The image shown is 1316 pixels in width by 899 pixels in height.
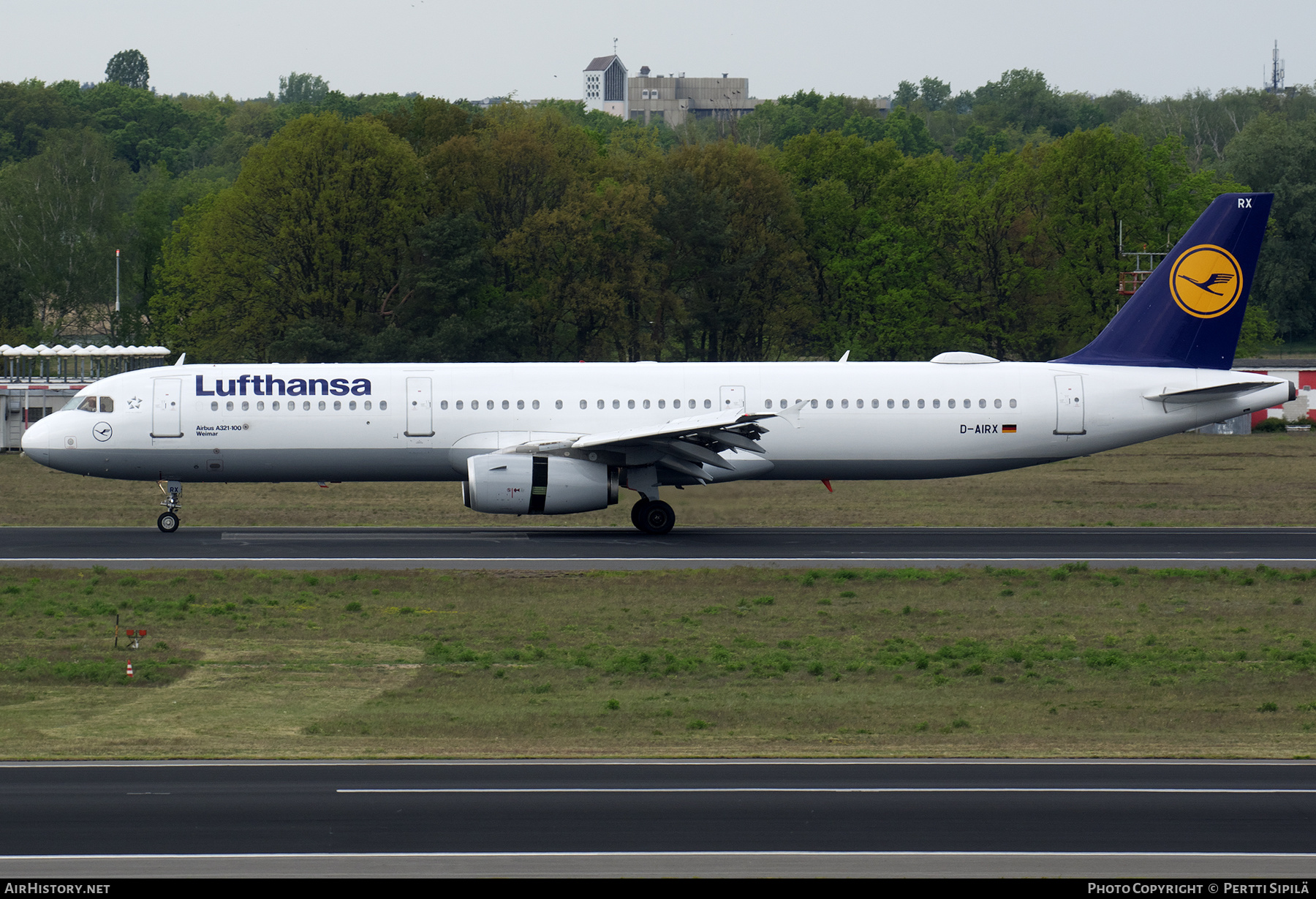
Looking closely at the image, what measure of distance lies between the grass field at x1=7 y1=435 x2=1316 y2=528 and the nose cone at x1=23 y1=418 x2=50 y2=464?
3.96 metres

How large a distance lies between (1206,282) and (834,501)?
12.6m

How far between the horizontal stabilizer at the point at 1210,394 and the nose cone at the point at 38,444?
2654cm

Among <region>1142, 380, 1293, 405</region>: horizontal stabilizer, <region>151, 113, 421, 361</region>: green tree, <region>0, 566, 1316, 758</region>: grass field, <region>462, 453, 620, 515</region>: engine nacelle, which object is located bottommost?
<region>0, 566, 1316, 758</region>: grass field

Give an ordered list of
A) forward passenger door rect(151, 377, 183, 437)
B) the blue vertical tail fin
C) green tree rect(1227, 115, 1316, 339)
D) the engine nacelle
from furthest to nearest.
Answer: green tree rect(1227, 115, 1316, 339)
the blue vertical tail fin
forward passenger door rect(151, 377, 183, 437)
the engine nacelle

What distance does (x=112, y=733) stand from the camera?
16219mm

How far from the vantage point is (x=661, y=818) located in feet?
41.2

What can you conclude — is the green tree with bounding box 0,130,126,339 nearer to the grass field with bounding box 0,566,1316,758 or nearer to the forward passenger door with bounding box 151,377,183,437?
the forward passenger door with bounding box 151,377,183,437

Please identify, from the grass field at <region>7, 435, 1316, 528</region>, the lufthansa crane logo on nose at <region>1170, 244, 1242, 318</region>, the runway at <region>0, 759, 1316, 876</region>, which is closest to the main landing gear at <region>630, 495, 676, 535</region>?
Answer: the grass field at <region>7, 435, 1316, 528</region>

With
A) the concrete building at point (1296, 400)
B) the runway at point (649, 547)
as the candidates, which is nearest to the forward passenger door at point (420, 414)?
the runway at point (649, 547)

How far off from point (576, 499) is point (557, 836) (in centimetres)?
2048

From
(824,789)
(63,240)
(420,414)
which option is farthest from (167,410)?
(63,240)

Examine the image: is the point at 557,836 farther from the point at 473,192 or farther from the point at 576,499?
the point at 473,192

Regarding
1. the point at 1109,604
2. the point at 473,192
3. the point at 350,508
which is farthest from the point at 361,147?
the point at 1109,604

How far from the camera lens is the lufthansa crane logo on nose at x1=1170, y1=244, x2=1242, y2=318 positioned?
3597cm
